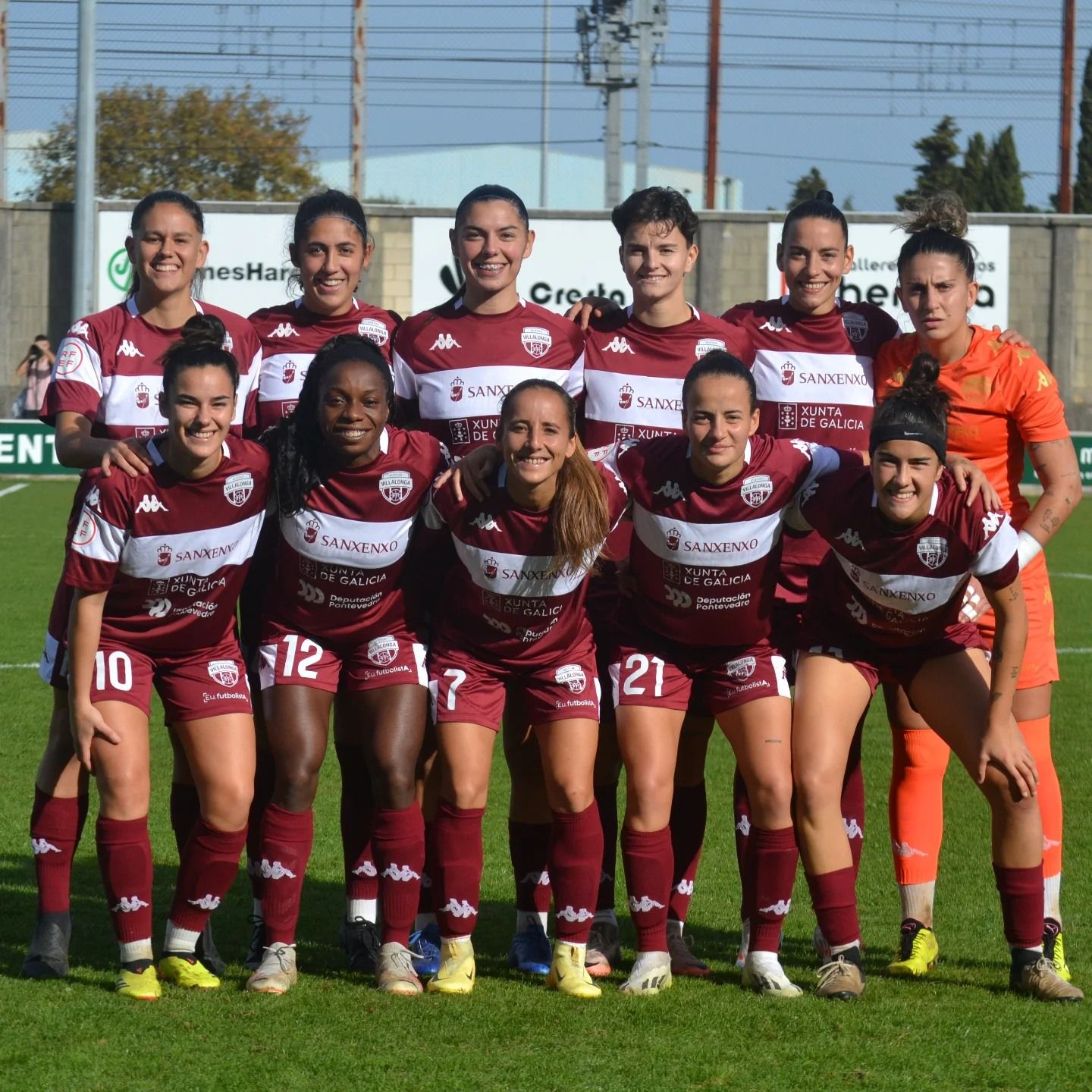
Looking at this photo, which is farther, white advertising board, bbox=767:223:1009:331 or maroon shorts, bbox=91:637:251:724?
white advertising board, bbox=767:223:1009:331

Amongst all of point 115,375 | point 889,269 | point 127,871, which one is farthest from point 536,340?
point 889,269

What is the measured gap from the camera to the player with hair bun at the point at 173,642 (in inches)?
160

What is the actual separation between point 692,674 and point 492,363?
103cm

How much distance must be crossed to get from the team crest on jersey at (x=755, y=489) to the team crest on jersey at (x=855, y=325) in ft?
2.61

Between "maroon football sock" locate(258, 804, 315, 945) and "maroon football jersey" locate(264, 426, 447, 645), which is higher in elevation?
"maroon football jersey" locate(264, 426, 447, 645)

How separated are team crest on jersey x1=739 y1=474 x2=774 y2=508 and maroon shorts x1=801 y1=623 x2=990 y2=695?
1.33 feet

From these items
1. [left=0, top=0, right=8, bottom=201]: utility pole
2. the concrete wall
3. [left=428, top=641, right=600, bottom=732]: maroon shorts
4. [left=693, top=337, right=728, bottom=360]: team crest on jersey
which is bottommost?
[left=428, top=641, right=600, bottom=732]: maroon shorts

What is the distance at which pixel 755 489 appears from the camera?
4.22 metres

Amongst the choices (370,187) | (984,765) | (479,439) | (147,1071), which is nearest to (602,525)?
(479,439)

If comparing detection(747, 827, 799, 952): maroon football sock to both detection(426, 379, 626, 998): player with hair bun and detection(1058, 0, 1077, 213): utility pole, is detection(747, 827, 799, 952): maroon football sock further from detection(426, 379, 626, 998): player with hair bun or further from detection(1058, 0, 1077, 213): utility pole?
detection(1058, 0, 1077, 213): utility pole

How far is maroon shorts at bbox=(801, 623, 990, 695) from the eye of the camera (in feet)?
14.1

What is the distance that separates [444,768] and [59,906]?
3.61 ft

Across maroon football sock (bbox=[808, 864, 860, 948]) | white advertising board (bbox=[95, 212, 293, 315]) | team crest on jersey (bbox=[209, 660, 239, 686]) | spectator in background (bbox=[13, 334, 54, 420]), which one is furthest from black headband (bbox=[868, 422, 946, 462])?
white advertising board (bbox=[95, 212, 293, 315])

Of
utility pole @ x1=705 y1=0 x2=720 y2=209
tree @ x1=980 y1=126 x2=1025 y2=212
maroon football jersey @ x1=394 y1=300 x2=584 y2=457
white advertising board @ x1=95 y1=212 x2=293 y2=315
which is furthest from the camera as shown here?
tree @ x1=980 y1=126 x2=1025 y2=212
